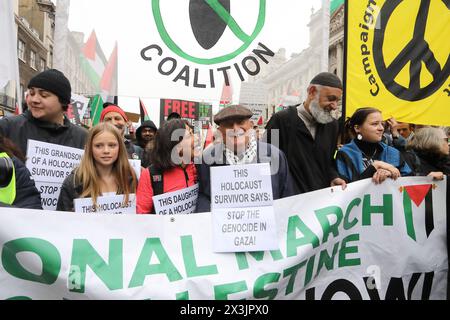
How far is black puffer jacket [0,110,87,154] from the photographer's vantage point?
3.01m

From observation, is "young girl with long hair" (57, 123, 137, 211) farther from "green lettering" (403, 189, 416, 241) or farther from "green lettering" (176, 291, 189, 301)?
"green lettering" (403, 189, 416, 241)

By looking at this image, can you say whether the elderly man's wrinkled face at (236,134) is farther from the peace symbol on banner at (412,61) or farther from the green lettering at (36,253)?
A: the peace symbol on banner at (412,61)

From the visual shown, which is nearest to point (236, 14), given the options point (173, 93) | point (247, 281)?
point (173, 93)

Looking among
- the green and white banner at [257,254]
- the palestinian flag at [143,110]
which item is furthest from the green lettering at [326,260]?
the palestinian flag at [143,110]

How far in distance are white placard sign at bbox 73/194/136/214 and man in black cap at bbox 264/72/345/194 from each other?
1134 mm

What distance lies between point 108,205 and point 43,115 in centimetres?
85

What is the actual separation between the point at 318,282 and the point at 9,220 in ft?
5.72

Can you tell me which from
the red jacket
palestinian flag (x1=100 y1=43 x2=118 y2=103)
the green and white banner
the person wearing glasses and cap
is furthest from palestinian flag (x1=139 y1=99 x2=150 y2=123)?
the green and white banner

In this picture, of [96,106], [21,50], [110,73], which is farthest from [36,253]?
[21,50]

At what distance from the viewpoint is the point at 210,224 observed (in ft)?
8.51

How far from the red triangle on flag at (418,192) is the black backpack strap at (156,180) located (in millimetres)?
1599

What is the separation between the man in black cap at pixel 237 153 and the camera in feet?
9.15

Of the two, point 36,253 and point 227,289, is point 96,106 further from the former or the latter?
point 227,289
